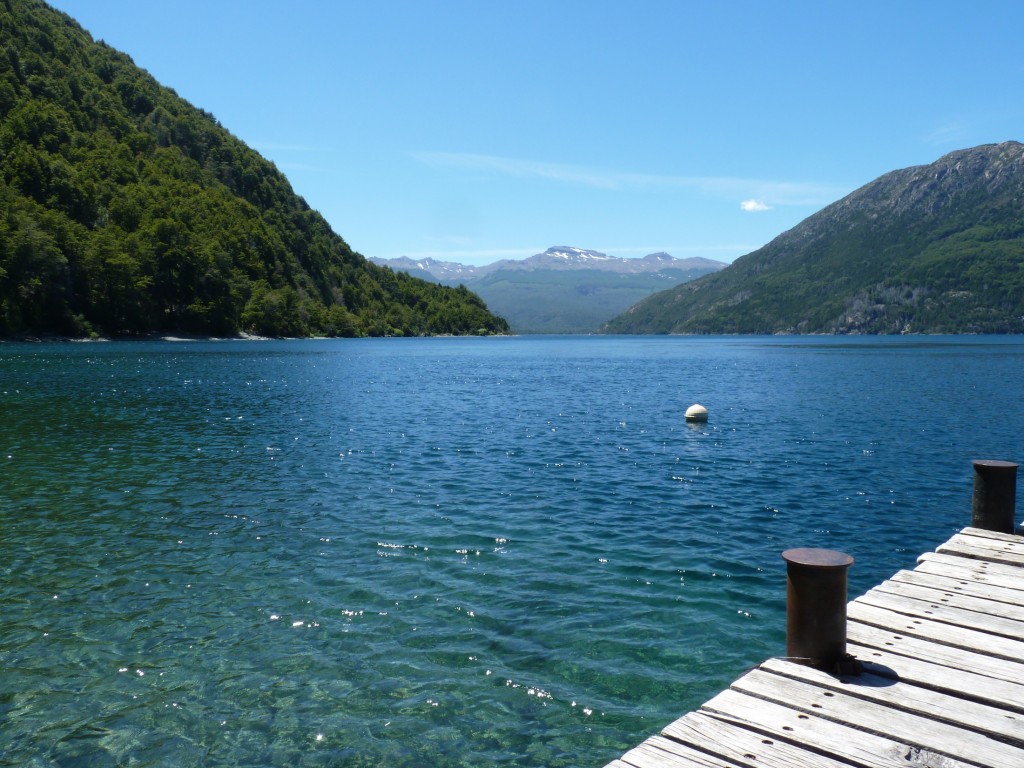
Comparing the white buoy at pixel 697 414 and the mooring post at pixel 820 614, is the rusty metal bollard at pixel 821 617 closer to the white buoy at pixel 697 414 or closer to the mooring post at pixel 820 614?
the mooring post at pixel 820 614


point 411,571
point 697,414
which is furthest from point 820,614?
point 697,414

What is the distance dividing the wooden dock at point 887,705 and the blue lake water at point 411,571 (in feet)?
8.53

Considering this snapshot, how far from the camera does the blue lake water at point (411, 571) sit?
946cm

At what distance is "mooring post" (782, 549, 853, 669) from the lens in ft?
25.7

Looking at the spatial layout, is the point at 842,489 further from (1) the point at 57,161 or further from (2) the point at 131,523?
(1) the point at 57,161

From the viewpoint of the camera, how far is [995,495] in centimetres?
1406

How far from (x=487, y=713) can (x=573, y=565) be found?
650 centimetres

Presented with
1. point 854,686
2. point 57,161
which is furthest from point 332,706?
point 57,161

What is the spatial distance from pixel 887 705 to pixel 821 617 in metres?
1.04

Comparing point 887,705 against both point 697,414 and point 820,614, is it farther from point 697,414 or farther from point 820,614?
point 697,414

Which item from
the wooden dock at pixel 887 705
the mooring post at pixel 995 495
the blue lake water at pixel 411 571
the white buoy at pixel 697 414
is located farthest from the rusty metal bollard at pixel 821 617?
the white buoy at pixel 697 414

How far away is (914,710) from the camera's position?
22.8 ft

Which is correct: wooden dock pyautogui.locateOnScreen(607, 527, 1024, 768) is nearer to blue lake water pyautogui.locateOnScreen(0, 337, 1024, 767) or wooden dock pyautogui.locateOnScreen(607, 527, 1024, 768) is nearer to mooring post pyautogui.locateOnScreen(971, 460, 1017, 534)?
blue lake water pyautogui.locateOnScreen(0, 337, 1024, 767)

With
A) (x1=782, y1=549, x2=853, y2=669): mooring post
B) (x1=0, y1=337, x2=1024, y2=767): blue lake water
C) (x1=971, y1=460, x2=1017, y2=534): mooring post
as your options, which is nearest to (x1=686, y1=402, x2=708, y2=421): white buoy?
(x1=0, y1=337, x2=1024, y2=767): blue lake water
